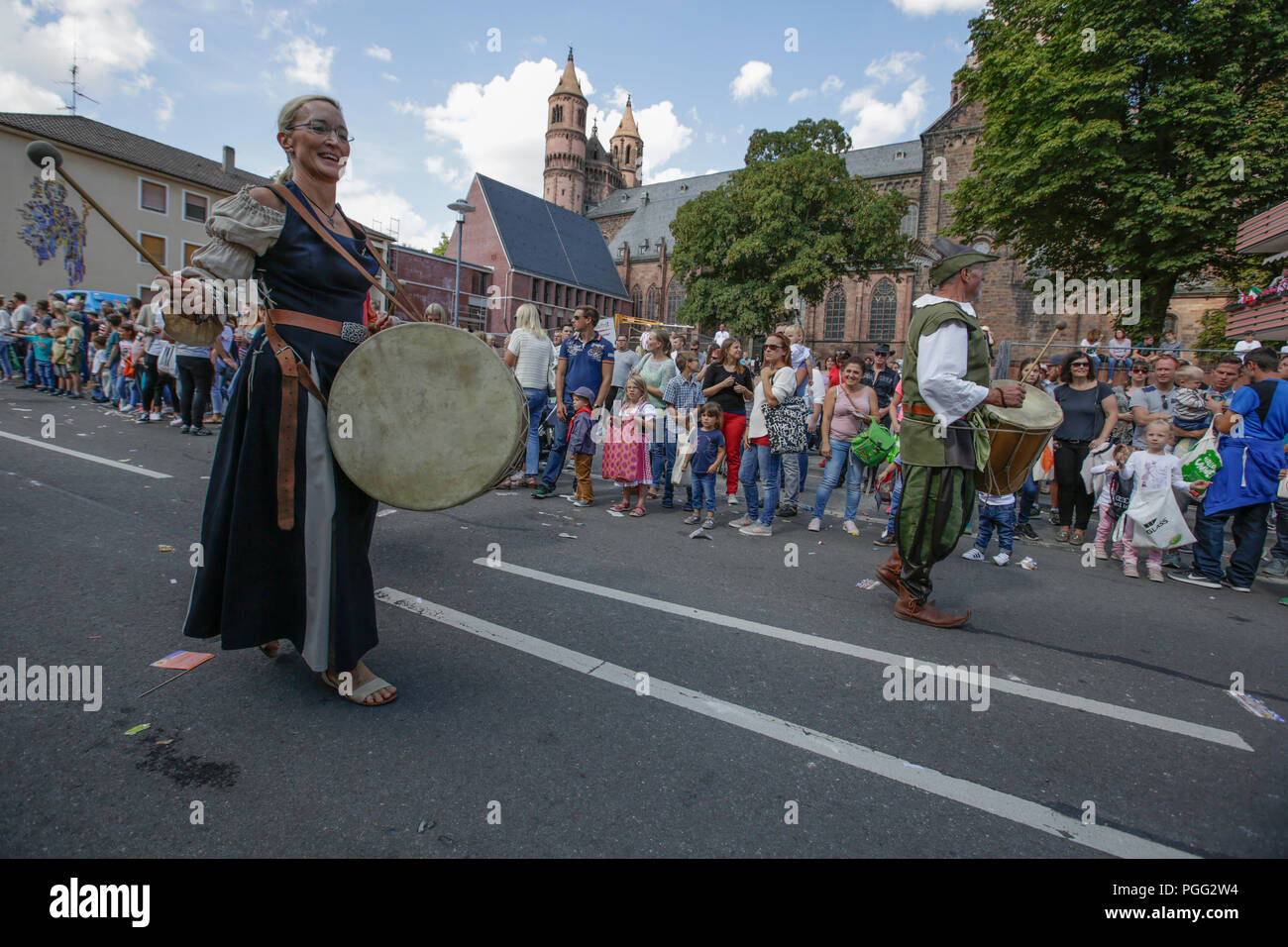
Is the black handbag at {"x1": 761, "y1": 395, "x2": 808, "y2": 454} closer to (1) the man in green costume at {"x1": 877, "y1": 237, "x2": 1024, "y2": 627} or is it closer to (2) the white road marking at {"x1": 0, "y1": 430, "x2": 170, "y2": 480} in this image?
(1) the man in green costume at {"x1": 877, "y1": 237, "x2": 1024, "y2": 627}

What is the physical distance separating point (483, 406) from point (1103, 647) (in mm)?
3917

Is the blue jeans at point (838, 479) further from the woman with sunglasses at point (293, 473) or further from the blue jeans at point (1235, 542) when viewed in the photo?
the woman with sunglasses at point (293, 473)

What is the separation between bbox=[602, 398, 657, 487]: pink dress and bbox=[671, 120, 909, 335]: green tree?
30.7m

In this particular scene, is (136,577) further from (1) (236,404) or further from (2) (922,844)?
(2) (922,844)

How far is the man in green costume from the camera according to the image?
4051 mm

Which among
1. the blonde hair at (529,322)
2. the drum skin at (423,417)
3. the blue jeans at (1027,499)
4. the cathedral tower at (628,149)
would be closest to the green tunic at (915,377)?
the drum skin at (423,417)

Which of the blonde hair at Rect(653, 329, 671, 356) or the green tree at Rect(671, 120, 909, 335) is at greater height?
the green tree at Rect(671, 120, 909, 335)

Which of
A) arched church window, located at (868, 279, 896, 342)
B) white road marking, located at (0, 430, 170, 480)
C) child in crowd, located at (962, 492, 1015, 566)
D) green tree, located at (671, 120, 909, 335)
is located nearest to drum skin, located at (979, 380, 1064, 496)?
child in crowd, located at (962, 492, 1015, 566)

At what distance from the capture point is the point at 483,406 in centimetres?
276

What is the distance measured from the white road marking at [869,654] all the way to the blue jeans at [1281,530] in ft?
16.0

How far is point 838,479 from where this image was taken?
25.6 ft

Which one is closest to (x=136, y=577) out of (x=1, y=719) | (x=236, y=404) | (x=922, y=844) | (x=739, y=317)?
(x=1, y=719)

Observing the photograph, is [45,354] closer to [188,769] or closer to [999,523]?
[188,769]

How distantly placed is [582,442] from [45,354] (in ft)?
48.2
